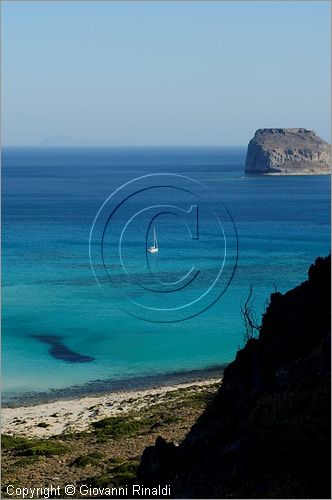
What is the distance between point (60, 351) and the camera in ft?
124

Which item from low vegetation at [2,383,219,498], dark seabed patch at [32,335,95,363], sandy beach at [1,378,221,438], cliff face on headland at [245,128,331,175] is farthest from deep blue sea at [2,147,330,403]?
cliff face on headland at [245,128,331,175]

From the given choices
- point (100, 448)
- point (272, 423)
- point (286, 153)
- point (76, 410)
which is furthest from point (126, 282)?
point (286, 153)

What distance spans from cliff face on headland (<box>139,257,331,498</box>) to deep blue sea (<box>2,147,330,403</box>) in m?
18.7

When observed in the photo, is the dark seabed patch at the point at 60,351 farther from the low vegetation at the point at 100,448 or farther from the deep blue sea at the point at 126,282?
the low vegetation at the point at 100,448

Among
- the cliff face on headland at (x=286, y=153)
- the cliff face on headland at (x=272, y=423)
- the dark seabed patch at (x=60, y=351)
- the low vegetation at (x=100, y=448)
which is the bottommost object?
the dark seabed patch at (x=60, y=351)

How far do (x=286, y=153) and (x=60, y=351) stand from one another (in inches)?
5106

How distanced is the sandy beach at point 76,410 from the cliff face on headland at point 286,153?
131276 mm

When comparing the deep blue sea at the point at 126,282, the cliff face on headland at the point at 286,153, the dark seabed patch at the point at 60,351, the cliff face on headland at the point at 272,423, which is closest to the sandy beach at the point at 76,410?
the deep blue sea at the point at 126,282

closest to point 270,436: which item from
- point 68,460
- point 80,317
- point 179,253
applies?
point 68,460

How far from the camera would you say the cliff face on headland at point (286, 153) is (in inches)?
6284

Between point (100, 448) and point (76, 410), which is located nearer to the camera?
point (100, 448)

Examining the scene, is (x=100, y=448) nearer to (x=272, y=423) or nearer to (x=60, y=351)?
(x=272, y=423)

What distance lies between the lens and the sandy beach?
23953mm

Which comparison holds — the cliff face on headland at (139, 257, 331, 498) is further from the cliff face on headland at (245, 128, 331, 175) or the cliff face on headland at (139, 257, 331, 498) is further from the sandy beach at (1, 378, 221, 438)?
the cliff face on headland at (245, 128, 331, 175)
